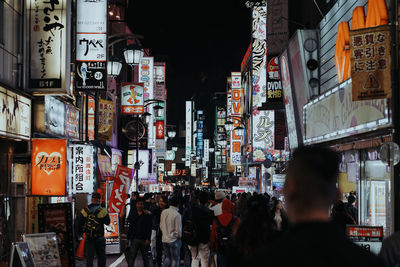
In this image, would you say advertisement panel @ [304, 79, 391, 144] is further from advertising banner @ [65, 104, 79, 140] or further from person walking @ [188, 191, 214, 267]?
advertising banner @ [65, 104, 79, 140]

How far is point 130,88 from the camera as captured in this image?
3722 centimetres

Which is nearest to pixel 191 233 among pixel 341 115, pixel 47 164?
pixel 47 164

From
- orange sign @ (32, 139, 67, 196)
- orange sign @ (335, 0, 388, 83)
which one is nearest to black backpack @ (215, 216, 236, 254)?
orange sign @ (32, 139, 67, 196)

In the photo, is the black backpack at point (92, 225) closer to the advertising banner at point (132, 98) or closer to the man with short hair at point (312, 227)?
the man with short hair at point (312, 227)

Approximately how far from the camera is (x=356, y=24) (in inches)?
681

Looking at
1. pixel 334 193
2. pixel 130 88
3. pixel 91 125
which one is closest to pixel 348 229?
pixel 334 193

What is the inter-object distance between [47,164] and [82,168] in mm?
4913

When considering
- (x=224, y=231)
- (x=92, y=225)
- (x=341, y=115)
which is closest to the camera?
(x=224, y=231)

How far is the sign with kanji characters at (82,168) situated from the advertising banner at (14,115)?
185 inches

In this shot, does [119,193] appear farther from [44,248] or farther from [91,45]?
[44,248]

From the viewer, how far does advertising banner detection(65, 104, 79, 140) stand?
66.1 feet

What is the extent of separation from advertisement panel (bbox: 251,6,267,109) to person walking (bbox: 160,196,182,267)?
1058 inches

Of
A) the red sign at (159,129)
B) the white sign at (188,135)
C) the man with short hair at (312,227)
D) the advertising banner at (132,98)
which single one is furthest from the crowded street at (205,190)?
the white sign at (188,135)

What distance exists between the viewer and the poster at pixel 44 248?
419 inches
